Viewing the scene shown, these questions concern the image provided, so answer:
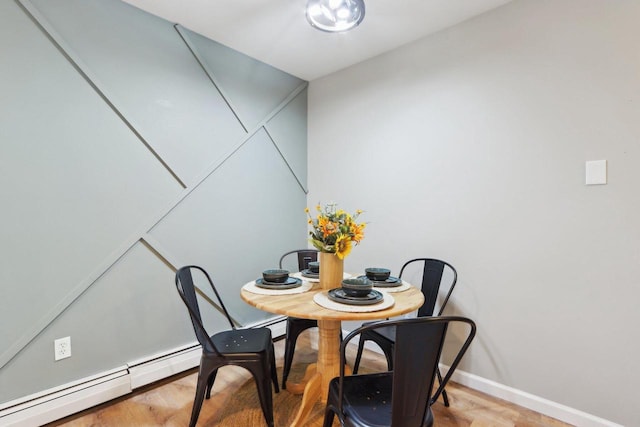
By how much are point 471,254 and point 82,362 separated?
254 centimetres

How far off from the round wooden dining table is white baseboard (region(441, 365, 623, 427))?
34.8 inches

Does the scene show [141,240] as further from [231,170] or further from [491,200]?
[491,200]

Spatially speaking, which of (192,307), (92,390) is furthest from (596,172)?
(92,390)

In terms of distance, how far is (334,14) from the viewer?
6.30 ft

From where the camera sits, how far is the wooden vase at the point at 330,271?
1783mm

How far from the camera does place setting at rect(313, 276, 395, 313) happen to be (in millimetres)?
1438

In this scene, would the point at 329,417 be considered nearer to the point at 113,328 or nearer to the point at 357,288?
the point at 357,288

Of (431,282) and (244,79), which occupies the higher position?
(244,79)

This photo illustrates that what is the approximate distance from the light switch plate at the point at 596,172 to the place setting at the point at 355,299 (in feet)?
4.19

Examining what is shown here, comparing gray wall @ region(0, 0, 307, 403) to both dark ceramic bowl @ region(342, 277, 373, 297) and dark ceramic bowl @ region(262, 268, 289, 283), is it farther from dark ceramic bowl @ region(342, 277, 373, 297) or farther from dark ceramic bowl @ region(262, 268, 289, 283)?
dark ceramic bowl @ region(342, 277, 373, 297)

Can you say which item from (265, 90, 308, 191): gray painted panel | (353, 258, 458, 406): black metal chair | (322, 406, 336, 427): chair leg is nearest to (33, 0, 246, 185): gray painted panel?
(265, 90, 308, 191): gray painted panel

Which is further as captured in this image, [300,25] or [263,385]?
[300,25]

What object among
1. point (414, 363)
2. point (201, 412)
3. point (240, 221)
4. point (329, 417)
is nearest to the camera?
point (414, 363)

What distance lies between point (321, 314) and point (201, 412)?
1100 millimetres
